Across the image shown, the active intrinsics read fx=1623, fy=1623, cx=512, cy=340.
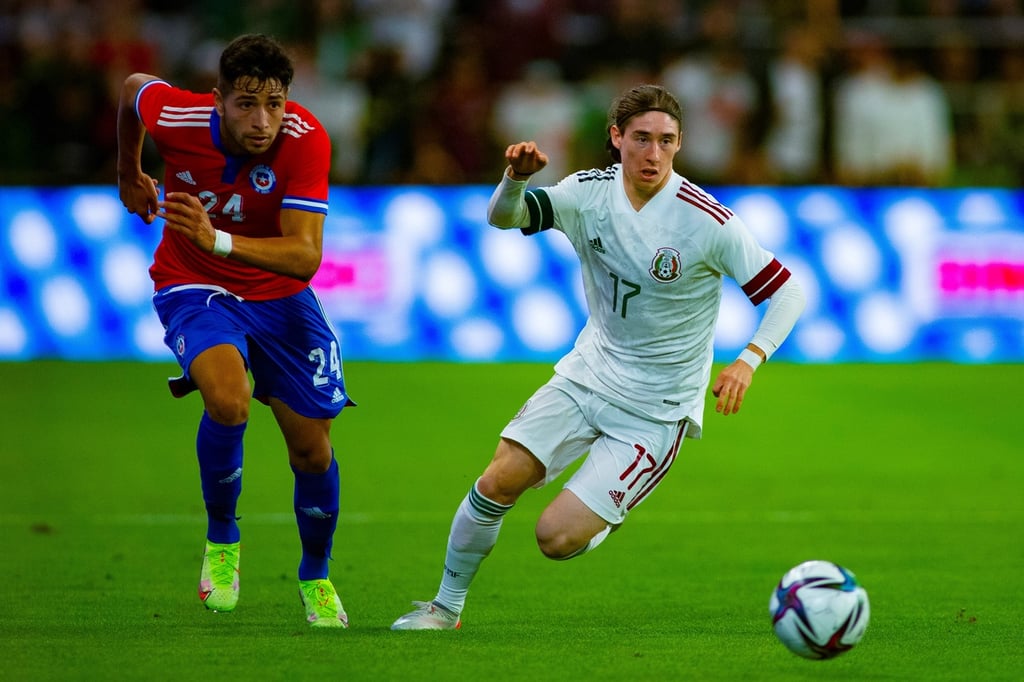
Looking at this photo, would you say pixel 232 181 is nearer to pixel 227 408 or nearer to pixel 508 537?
pixel 227 408

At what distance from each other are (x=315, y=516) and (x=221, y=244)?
129 cm

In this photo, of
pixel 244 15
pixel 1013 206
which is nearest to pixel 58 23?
pixel 244 15

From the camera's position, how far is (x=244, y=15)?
16625mm

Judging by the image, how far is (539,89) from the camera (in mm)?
15656

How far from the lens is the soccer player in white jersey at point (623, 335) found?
6191 millimetres

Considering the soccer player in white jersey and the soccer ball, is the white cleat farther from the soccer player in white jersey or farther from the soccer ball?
the soccer ball

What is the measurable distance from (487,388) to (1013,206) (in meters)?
5.03

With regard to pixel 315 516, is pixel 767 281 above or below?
above

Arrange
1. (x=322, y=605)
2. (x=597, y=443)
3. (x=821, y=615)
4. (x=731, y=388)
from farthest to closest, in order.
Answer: (x=322, y=605), (x=597, y=443), (x=731, y=388), (x=821, y=615)

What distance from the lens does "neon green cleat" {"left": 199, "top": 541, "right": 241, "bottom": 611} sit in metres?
6.52

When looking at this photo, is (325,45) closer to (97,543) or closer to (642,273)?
(97,543)

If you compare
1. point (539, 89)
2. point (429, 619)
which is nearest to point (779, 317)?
point (429, 619)

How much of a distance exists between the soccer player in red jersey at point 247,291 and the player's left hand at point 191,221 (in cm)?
20

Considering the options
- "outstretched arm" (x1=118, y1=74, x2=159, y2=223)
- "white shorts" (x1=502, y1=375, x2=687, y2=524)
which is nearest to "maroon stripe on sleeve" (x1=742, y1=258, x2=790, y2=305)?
"white shorts" (x1=502, y1=375, x2=687, y2=524)
